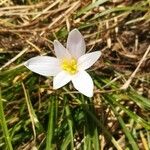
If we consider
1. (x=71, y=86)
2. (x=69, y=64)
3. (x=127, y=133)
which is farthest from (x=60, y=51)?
(x=127, y=133)

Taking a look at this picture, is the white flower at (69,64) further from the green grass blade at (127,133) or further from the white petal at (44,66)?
the green grass blade at (127,133)

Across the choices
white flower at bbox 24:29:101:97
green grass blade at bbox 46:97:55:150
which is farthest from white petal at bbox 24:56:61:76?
green grass blade at bbox 46:97:55:150

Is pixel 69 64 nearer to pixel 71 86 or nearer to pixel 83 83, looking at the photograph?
pixel 83 83

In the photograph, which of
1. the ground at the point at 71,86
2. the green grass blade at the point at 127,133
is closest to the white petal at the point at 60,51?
the ground at the point at 71,86

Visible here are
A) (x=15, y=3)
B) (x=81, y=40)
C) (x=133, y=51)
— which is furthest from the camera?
(x=15, y=3)

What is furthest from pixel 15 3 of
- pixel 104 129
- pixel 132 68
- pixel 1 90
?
pixel 104 129

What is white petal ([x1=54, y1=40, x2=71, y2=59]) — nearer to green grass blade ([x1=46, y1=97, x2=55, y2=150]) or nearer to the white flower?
the white flower

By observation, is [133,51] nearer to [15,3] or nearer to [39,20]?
[39,20]
